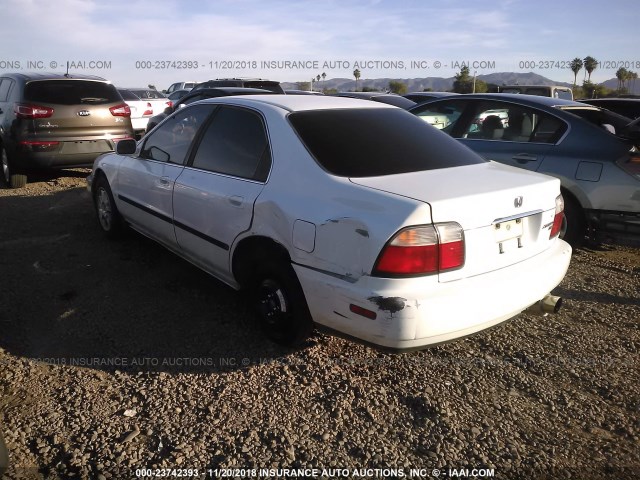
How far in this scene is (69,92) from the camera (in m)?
7.89

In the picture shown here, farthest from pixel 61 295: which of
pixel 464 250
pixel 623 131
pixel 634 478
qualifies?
pixel 623 131

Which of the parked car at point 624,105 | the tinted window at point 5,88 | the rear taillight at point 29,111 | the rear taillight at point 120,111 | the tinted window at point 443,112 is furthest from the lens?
the rear taillight at point 120,111

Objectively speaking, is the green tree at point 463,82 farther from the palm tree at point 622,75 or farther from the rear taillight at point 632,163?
the rear taillight at point 632,163

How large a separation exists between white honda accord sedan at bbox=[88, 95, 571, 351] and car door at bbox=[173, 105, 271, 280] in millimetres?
11

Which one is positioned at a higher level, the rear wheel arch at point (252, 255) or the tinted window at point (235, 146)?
the tinted window at point (235, 146)

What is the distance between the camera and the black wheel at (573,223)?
505 cm

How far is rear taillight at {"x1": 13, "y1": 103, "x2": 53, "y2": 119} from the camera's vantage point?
7523 millimetres

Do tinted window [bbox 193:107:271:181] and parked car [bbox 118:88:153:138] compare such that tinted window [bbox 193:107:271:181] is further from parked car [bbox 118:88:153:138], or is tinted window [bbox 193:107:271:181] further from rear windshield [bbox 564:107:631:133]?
parked car [bbox 118:88:153:138]

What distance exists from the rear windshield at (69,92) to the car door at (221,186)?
481 cm

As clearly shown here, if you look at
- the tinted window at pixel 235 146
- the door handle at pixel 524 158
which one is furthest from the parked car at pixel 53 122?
the door handle at pixel 524 158

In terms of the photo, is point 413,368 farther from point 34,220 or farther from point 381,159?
point 34,220

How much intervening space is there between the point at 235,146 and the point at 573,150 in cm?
327

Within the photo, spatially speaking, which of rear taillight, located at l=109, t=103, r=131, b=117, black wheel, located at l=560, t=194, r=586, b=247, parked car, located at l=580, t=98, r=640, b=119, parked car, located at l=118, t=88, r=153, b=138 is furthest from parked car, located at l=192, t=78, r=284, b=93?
black wheel, located at l=560, t=194, r=586, b=247

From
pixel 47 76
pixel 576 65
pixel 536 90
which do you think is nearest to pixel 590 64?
pixel 576 65
